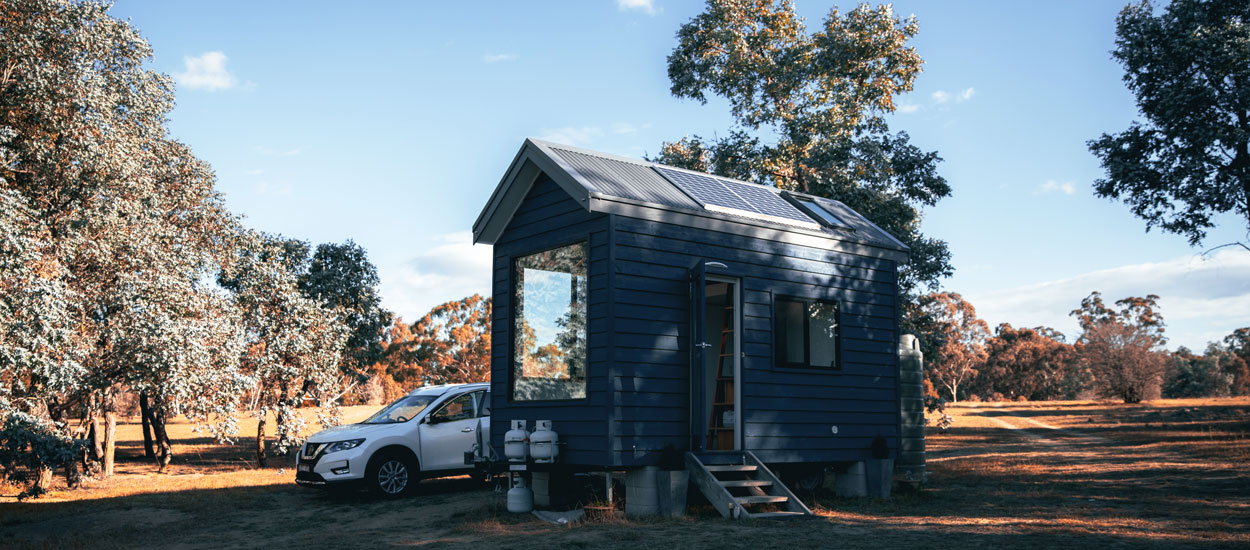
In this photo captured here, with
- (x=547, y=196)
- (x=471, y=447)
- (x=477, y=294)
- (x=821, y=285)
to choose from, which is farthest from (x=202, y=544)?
(x=477, y=294)

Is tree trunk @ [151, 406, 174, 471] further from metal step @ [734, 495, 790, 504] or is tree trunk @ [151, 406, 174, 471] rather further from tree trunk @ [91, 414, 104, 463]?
metal step @ [734, 495, 790, 504]

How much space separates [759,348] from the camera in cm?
1096

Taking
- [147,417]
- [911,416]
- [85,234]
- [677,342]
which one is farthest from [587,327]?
[147,417]

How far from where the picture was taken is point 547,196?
11.2m

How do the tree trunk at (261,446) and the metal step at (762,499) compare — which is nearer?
the metal step at (762,499)

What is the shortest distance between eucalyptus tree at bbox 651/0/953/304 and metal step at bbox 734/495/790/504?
11.0 meters

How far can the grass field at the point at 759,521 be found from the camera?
Answer: 8.48 m

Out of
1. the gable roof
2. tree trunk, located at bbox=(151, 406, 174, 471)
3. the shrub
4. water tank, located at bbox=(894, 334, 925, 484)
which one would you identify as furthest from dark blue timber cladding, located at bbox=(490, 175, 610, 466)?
tree trunk, located at bbox=(151, 406, 174, 471)

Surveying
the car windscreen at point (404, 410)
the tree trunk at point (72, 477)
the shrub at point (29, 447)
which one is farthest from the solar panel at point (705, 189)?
the tree trunk at point (72, 477)

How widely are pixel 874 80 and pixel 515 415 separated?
552 inches

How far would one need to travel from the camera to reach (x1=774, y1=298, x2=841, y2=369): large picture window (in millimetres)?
11391

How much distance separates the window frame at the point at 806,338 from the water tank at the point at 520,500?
3428 millimetres

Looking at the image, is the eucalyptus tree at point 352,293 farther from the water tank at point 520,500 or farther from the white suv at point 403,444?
the water tank at point 520,500

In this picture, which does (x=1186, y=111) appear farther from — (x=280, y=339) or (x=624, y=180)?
(x=280, y=339)
